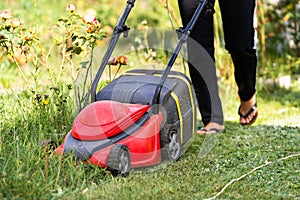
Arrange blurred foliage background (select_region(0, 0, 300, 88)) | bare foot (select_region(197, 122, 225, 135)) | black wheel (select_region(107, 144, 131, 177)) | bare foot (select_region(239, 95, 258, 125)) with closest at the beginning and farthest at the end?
black wheel (select_region(107, 144, 131, 177)) → bare foot (select_region(197, 122, 225, 135)) → bare foot (select_region(239, 95, 258, 125)) → blurred foliage background (select_region(0, 0, 300, 88))

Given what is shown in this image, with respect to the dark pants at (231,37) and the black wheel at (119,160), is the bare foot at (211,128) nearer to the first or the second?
the dark pants at (231,37)

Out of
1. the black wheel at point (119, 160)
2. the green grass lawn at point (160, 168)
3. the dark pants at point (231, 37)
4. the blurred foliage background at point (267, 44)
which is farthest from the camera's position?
the blurred foliage background at point (267, 44)

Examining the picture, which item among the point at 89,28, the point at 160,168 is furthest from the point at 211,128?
the point at 89,28

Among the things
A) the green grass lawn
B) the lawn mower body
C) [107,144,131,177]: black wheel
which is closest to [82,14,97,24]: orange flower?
the lawn mower body

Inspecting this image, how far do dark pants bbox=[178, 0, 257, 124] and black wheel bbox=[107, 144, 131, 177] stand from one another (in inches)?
39.0

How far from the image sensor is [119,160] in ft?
8.42

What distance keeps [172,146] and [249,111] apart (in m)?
1.01

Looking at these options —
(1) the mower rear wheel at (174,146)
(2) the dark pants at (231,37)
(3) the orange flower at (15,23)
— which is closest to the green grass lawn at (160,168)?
(1) the mower rear wheel at (174,146)

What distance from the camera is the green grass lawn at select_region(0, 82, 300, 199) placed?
7.82ft

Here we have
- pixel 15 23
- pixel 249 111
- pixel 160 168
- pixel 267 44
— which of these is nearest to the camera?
pixel 160 168

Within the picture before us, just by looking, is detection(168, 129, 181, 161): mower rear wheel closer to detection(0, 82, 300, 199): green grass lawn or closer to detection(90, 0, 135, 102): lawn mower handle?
detection(0, 82, 300, 199): green grass lawn

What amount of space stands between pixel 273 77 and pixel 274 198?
7.90 ft

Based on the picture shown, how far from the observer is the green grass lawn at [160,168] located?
2.38 meters

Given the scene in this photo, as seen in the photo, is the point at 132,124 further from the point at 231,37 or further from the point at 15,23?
the point at 231,37
